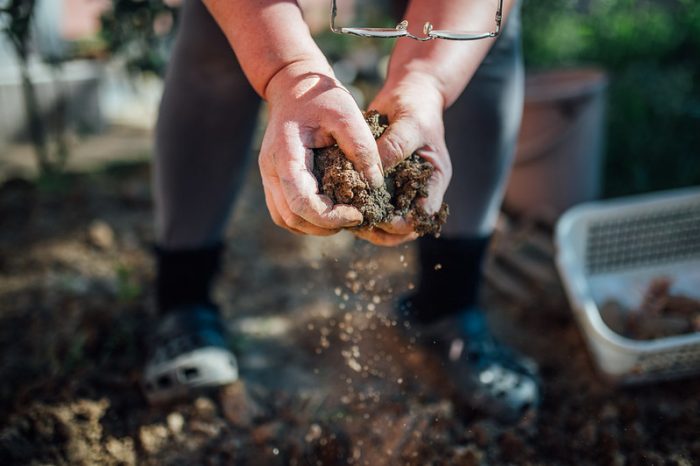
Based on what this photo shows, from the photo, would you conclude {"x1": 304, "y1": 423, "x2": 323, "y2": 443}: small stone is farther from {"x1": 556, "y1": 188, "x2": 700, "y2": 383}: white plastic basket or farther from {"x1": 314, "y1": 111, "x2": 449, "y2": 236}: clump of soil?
{"x1": 556, "y1": 188, "x2": 700, "y2": 383}: white plastic basket

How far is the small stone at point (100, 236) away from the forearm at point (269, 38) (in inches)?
51.7

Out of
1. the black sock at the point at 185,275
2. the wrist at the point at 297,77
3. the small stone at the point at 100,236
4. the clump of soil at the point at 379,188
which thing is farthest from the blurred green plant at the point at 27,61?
the clump of soil at the point at 379,188

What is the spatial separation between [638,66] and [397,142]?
2837mm

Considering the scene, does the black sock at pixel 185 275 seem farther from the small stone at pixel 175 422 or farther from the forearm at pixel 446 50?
the forearm at pixel 446 50

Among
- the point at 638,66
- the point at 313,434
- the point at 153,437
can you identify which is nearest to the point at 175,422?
the point at 153,437

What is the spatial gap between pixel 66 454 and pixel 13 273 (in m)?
0.89

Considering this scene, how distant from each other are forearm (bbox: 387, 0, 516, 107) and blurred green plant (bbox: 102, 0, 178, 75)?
1216 millimetres

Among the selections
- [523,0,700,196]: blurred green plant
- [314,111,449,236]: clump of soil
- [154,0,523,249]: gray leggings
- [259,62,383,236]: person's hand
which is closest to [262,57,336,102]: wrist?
[259,62,383,236]: person's hand

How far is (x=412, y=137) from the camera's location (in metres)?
0.97

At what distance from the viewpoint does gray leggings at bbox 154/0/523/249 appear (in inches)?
52.6

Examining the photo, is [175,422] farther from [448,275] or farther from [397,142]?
[397,142]

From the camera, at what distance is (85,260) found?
6.72 feet

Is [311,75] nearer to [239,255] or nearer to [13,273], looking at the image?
[239,255]

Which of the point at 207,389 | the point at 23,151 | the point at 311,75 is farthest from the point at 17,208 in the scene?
the point at 311,75
